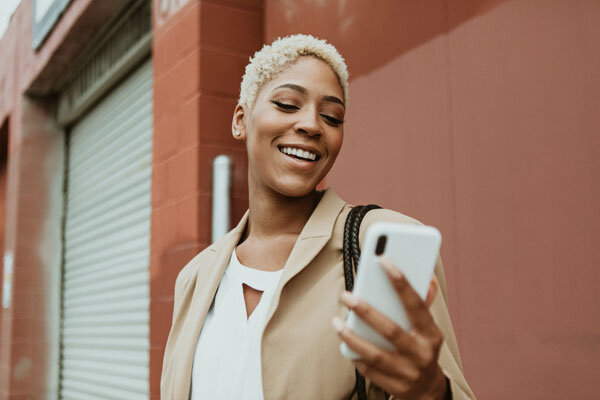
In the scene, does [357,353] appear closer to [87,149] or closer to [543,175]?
[543,175]

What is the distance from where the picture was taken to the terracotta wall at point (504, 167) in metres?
1.75

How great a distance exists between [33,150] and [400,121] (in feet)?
18.6

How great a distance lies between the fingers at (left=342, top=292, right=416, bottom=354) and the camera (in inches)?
36.3

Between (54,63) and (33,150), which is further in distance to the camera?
(33,150)

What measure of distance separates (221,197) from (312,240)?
183 cm

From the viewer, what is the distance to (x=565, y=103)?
1.80 meters

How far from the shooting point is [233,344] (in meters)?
1.51

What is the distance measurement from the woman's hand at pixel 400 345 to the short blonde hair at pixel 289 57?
0.85m

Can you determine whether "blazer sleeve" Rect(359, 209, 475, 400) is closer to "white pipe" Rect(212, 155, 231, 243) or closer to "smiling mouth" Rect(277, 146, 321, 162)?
"smiling mouth" Rect(277, 146, 321, 162)

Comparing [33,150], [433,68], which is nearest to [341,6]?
[433,68]

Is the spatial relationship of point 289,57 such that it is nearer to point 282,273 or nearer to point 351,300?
point 282,273

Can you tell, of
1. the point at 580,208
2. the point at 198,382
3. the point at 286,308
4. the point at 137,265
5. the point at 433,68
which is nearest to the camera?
the point at 286,308

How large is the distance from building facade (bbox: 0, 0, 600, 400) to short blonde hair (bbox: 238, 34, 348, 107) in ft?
2.29

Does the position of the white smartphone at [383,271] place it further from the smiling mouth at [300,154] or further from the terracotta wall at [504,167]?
the terracotta wall at [504,167]
